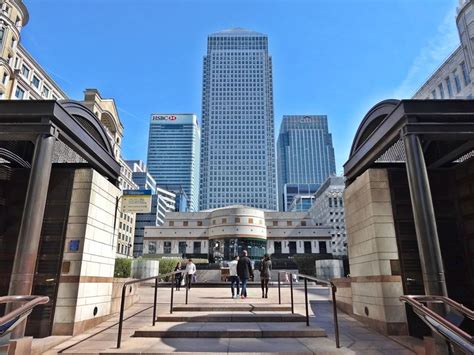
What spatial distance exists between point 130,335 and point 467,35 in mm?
49687

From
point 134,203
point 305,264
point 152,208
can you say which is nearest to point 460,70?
point 305,264

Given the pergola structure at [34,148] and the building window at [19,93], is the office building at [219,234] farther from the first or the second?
the pergola structure at [34,148]

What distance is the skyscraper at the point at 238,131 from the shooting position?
150375 mm

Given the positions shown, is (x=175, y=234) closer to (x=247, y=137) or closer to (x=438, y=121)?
(x=438, y=121)

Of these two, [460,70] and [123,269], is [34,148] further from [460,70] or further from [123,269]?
[460,70]

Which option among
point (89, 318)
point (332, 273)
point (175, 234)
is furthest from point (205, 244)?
point (89, 318)

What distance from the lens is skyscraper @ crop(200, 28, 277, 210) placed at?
150 metres

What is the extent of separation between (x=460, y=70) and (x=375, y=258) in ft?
154

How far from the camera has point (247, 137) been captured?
511 feet

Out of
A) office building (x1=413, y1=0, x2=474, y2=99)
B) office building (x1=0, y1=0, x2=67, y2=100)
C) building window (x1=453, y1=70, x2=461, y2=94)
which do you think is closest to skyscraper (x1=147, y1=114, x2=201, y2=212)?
office building (x1=0, y1=0, x2=67, y2=100)

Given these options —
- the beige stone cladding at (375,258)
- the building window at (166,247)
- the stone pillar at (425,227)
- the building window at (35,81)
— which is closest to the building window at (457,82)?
the beige stone cladding at (375,258)

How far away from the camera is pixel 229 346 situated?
605 centimetres

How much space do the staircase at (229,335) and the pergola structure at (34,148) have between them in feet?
7.85

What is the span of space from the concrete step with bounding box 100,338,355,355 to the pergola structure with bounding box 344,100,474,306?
7.71 feet
